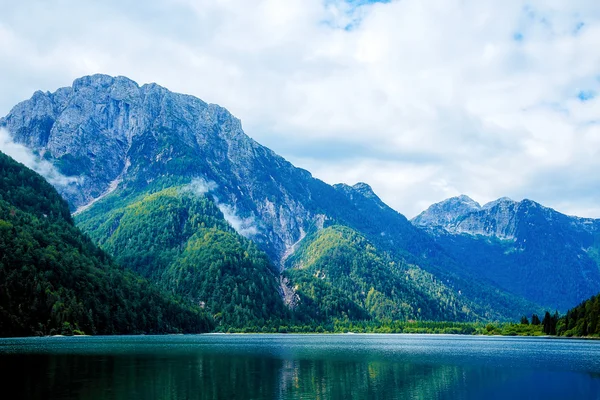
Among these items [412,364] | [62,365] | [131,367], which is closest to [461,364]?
[412,364]

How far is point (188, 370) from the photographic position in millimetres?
89188

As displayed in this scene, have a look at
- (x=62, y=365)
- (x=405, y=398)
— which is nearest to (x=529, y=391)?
(x=405, y=398)

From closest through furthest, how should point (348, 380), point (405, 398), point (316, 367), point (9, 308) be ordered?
point (405, 398) < point (348, 380) < point (316, 367) < point (9, 308)

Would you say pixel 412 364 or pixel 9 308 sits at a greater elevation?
pixel 9 308

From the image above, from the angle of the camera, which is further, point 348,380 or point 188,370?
point 188,370

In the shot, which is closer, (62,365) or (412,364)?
(62,365)

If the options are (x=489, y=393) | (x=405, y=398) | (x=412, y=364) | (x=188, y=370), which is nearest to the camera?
(x=405, y=398)

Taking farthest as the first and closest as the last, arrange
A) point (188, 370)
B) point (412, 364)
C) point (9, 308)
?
point (9, 308), point (412, 364), point (188, 370)

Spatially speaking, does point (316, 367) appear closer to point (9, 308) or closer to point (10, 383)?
point (10, 383)

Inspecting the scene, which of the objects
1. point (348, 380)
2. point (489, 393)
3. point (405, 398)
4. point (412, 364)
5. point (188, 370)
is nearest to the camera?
point (405, 398)

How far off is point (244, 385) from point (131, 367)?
A: 26.8 m

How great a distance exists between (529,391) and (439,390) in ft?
37.6

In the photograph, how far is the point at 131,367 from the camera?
90562 millimetres

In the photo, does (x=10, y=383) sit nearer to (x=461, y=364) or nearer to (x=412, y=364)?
(x=412, y=364)
